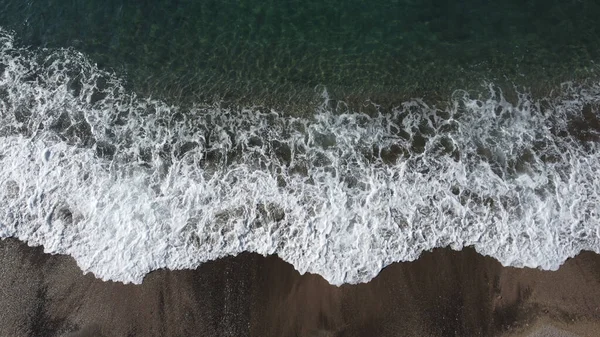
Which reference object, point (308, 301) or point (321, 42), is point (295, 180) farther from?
point (321, 42)

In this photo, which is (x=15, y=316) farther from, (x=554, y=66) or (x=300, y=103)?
(x=554, y=66)

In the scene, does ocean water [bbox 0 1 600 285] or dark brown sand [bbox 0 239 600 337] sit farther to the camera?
ocean water [bbox 0 1 600 285]

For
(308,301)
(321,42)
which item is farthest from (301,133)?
(308,301)

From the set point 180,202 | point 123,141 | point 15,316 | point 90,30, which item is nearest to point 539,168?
point 180,202

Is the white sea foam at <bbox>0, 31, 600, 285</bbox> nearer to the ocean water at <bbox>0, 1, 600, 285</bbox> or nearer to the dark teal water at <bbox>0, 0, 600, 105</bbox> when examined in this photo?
the ocean water at <bbox>0, 1, 600, 285</bbox>

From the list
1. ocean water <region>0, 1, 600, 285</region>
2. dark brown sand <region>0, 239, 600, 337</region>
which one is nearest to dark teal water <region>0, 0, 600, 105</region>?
ocean water <region>0, 1, 600, 285</region>

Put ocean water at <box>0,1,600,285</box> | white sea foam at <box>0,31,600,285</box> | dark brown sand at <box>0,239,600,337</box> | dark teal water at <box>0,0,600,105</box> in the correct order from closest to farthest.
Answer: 1. dark brown sand at <box>0,239,600,337</box>
2. white sea foam at <box>0,31,600,285</box>
3. ocean water at <box>0,1,600,285</box>
4. dark teal water at <box>0,0,600,105</box>

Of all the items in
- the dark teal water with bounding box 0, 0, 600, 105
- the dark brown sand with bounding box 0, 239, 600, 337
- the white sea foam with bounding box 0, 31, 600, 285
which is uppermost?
the dark teal water with bounding box 0, 0, 600, 105
